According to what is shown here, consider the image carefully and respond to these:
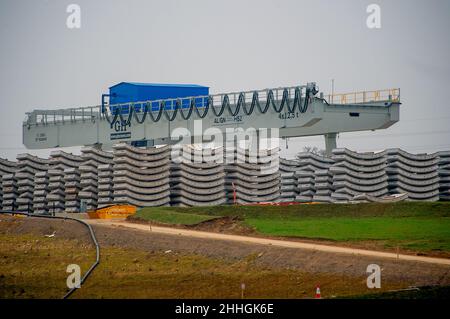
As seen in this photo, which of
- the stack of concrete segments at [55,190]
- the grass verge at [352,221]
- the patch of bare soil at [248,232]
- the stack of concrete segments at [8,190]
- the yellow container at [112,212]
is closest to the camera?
the patch of bare soil at [248,232]

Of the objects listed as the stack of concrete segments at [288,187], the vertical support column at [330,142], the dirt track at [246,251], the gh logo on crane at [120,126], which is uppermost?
the gh logo on crane at [120,126]

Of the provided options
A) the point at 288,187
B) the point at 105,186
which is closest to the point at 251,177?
the point at 288,187

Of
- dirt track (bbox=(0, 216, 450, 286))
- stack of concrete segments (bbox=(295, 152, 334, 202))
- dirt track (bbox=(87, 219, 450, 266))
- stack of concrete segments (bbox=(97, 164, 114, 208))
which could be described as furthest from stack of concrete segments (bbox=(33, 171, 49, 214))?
dirt track (bbox=(87, 219, 450, 266))

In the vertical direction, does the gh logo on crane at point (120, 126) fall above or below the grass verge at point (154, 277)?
above

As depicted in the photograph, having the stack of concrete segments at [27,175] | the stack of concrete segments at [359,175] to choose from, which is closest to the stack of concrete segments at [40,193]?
Answer: the stack of concrete segments at [27,175]

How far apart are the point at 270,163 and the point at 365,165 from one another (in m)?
6.83

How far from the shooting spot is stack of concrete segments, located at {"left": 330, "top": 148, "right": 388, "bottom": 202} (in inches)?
2117

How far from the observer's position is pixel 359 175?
53906 mm

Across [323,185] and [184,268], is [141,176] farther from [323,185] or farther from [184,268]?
[184,268]

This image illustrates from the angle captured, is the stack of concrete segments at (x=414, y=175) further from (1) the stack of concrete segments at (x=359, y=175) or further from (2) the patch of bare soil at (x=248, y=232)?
(2) the patch of bare soil at (x=248, y=232)

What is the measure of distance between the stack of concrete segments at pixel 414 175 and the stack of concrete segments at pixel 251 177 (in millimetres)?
7086

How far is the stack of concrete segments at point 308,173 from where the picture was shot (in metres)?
55.6

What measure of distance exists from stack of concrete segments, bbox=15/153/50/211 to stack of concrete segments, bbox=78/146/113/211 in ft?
16.0

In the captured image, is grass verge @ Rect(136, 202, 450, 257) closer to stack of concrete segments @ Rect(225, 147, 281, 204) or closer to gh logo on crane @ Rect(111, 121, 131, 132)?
stack of concrete segments @ Rect(225, 147, 281, 204)
